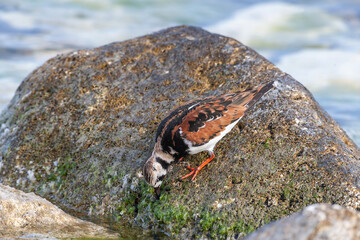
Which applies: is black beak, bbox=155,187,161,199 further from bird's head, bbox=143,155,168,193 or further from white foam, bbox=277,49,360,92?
white foam, bbox=277,49,360,92

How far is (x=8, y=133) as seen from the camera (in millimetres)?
6895

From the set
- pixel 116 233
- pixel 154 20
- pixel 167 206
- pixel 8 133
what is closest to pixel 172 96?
pixel 167 206

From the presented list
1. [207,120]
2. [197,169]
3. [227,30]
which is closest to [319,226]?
[197,169]

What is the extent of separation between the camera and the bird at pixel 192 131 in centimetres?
507

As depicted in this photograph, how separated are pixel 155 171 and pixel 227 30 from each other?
1592 cm

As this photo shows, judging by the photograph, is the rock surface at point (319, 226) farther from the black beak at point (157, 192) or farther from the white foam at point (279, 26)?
the white foam at point (279, 26)

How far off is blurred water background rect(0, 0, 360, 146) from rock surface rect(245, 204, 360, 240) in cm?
1109

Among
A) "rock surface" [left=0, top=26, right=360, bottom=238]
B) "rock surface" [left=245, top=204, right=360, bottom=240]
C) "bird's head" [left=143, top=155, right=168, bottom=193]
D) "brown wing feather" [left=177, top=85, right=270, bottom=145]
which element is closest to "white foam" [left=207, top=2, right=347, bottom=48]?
"rock surface" [left=0, top=26, right=360, bottom=238]

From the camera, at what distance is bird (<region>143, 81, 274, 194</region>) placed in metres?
5.07

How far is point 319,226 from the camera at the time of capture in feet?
7.79

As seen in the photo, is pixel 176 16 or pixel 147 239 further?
pixel 176 16

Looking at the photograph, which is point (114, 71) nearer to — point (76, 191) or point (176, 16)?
point (76, 191)

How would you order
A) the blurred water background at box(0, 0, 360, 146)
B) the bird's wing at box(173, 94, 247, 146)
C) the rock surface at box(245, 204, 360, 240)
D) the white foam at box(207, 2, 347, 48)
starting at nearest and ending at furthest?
the rock surface at box(245, 204, 360, 240) < the bird's wing at box(173, 94, 247, 146) < the blurred water background at box(0, 0, 360, 146) < the white foam at box(207, 2, 347, 48)

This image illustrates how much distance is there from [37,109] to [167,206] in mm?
3084
